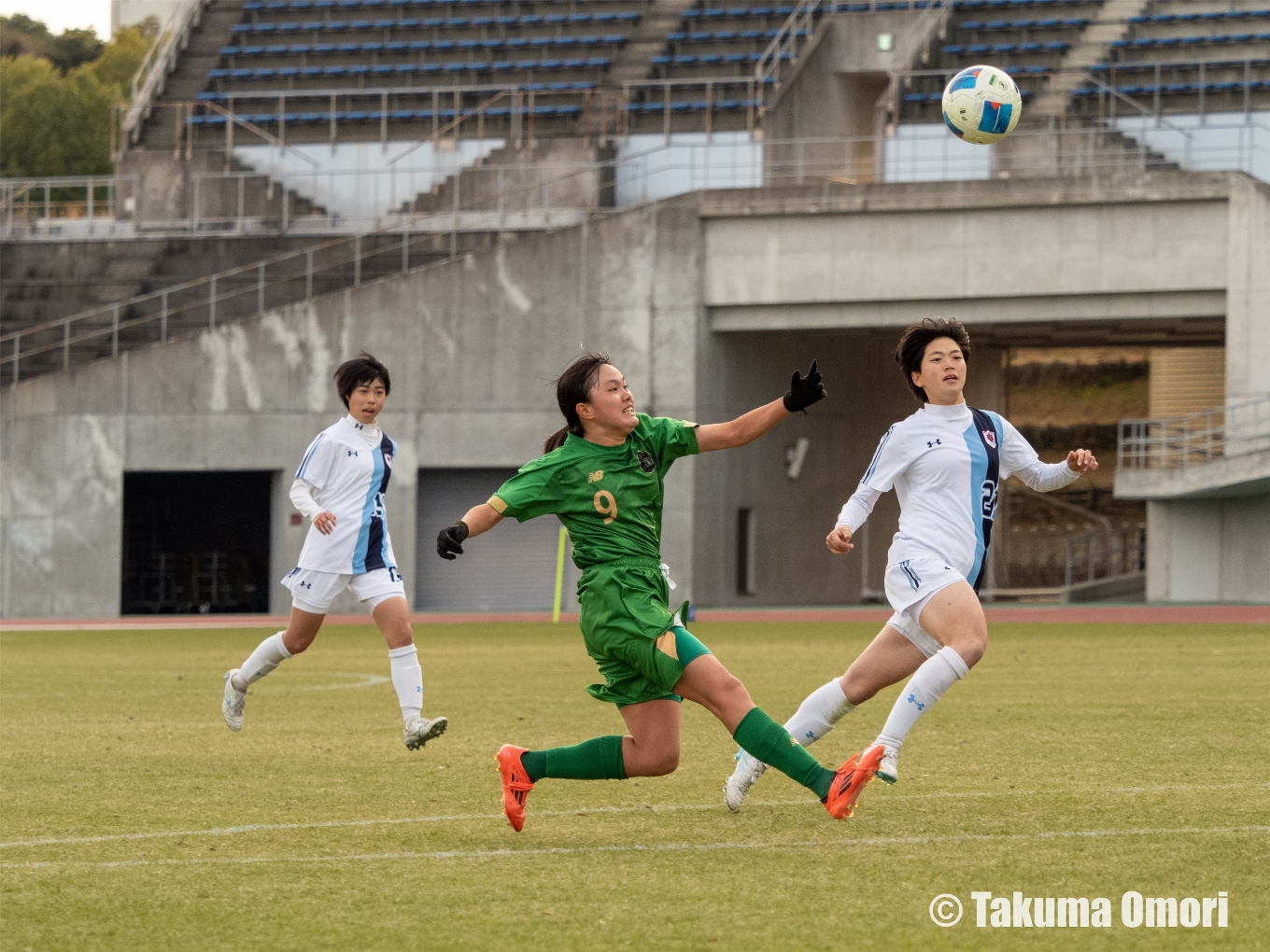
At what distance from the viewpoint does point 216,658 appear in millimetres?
17359

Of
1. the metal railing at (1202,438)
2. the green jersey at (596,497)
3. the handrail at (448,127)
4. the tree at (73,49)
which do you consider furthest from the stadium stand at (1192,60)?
the tree at (73,49)

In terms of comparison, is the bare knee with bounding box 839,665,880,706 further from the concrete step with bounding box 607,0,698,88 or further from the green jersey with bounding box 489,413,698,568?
the concrete step with bounding box 607,0,698,88

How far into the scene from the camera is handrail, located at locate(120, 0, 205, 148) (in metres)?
36.9

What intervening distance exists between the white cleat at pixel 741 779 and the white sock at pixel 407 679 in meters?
2.61

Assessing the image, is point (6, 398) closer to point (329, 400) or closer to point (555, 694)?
point (329, 400)

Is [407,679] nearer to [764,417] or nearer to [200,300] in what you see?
[764,417]

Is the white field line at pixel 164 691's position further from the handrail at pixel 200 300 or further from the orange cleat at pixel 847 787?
the handrail at pixel 200 300

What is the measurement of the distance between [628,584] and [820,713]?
1.33 meters

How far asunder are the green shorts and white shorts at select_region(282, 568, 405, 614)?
141 inches

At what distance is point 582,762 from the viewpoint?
6.30 m

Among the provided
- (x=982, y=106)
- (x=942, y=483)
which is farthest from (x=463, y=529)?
(x=982, y=106)

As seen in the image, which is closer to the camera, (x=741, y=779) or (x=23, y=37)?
(x=741, y=779)

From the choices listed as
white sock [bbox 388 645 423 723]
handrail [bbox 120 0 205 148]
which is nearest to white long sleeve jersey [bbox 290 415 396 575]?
white sock [bbox 388 645 423 723]

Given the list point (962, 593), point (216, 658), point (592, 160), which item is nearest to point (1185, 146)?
point (592, 160)
